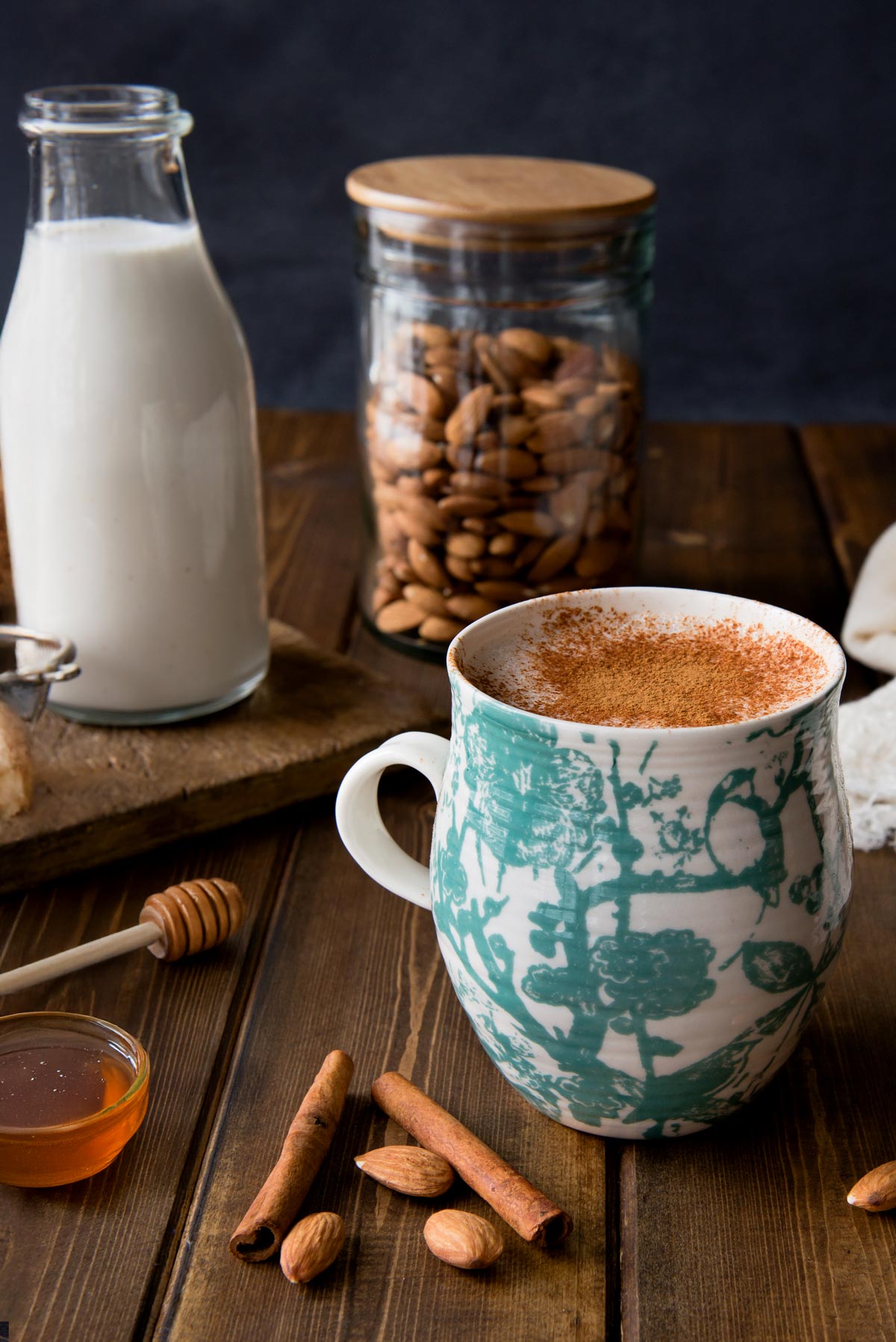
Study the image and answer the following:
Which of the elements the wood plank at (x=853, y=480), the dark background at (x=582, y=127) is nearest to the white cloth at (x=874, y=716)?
the wood plank at (x=853, y=480)

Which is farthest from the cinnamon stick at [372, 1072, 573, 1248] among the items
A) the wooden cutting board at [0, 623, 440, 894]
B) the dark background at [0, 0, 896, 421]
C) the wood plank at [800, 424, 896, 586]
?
the dark background at [0, 0, 896, 421]

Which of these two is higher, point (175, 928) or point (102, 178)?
point (102, 178)

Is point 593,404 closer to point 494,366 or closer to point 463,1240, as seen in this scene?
point 494,366

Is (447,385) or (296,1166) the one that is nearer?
(296,1166)

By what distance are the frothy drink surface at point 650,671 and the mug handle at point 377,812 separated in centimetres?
4

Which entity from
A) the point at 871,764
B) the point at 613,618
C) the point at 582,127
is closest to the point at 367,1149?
the point at 613,618

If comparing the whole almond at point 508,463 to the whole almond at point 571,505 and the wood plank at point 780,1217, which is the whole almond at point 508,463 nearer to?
the whole almond at point 571,505

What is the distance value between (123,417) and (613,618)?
33 cm

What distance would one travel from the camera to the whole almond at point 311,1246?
0.48 meters

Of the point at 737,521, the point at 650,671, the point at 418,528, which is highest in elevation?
the point at 650,671

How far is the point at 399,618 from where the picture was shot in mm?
953

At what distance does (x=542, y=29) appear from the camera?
5.49 feet

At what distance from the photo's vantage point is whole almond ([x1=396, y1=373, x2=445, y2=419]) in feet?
2.93

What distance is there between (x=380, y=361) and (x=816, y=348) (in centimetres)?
108
